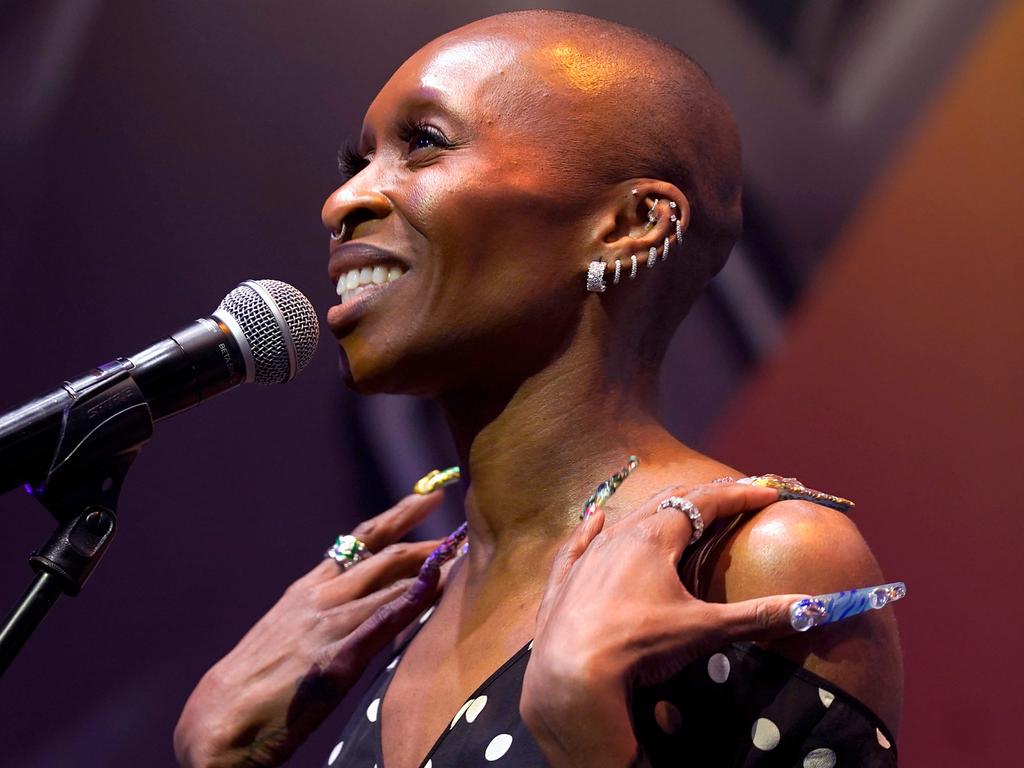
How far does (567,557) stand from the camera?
1.25 m

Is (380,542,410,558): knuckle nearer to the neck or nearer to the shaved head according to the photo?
the neck

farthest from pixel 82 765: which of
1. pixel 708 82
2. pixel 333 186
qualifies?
pixel 708 82

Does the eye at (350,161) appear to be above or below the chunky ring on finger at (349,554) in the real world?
above

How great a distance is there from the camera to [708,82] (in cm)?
166

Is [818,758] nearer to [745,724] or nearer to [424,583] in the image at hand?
[745,724]

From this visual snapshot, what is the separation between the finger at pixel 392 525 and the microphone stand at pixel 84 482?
0.75 m

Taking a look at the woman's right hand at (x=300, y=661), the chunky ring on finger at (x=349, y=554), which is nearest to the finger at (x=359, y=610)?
the woman's right hand at (x=300, y=661)

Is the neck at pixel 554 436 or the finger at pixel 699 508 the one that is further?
the neck at pixel 554 436

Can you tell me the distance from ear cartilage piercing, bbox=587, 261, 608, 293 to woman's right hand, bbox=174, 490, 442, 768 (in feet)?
1.65

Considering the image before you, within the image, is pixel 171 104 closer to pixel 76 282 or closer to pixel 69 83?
pixel 69 83

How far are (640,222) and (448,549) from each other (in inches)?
22.8

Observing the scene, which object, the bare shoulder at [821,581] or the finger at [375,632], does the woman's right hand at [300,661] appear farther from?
the bare shoulder at [821,581]

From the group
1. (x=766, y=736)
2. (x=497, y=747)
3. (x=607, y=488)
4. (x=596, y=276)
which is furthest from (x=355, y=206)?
(x=766, y=736)

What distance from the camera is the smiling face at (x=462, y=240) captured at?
1.46 m
